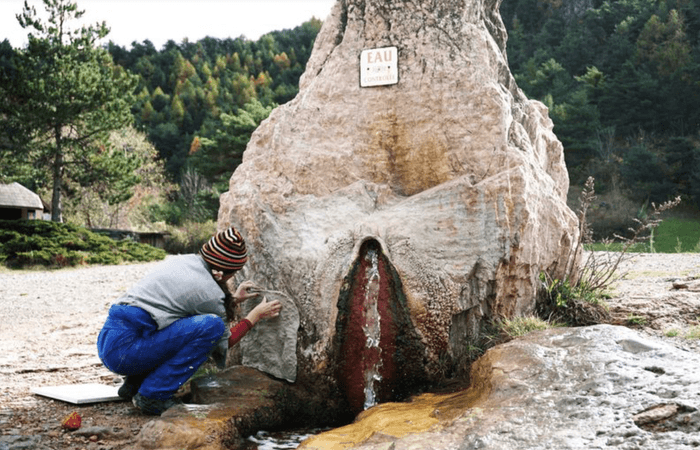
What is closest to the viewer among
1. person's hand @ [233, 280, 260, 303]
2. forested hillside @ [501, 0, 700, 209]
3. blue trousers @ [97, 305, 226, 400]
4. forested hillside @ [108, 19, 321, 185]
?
blue trousers @ [97, 305, 226, 400]

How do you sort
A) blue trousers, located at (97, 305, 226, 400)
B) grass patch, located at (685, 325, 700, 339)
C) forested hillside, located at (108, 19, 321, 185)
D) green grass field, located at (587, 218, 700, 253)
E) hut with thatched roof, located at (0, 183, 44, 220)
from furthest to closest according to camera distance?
forested hillside, located at (108, 19, 321, 185) → hut with thatched roof, located at (0, 183, 44, 220) → green grass field, located at (587, 218, 700, 253) → grass patch, located at (685, 325, 700, 339) → blue trousers, located at (97, 305, 226, 400)

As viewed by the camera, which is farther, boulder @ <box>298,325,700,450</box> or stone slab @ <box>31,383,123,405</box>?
stone slab @ <box>31,383,123,405</box>

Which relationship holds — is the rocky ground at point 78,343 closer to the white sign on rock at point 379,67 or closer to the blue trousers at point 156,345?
the blue trousers at point 156,345

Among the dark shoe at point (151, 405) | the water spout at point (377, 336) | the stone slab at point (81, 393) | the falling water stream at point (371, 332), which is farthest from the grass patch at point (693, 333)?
the stone slab at point (81, 393)

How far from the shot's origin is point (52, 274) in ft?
48.8

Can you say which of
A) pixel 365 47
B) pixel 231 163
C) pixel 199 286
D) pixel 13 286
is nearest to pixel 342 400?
pixel 199 286

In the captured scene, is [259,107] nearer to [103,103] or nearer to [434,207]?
[103,103]

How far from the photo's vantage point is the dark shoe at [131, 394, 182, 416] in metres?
3.79

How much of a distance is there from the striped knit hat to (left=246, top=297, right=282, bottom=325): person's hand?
1.45ft

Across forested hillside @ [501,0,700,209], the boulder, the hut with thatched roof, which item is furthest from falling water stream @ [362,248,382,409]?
forested hillside @ [501,0,700,209]

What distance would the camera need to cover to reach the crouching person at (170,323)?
3676 millimetres

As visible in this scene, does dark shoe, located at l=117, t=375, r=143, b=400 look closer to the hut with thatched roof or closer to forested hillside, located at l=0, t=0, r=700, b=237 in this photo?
forested hillside, located at l=0, t=0, r=700, b=237

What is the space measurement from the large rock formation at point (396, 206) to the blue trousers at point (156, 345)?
727mm

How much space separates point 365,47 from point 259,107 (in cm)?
2092
